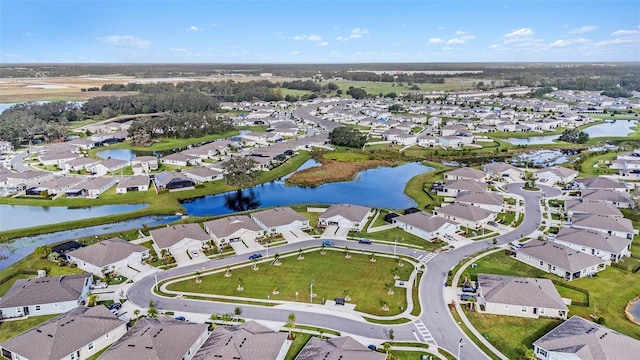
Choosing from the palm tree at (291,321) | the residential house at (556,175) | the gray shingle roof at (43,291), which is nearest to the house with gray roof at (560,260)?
the palm tree at (291,321)

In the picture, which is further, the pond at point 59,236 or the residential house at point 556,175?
the residential house at point 556,175

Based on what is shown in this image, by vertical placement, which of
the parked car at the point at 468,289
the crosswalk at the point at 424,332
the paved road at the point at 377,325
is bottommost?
the crosswalk at the point at 424,332

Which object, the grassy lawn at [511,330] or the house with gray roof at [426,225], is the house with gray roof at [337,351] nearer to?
the grassy lawn at [511,330]

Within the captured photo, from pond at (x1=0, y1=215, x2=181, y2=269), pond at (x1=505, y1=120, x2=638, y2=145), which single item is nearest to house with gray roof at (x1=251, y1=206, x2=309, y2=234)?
pond at (x1=0, y1=215, x2=181, y2=269)

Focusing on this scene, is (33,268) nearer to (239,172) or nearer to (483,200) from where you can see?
(239,172)

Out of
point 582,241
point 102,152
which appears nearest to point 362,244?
point 582,241

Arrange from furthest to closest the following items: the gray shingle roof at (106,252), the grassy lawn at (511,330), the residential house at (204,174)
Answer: the residential house at (204,174)
the gray shingle roof at (106,252)
the grassy lawn at (511,330)
